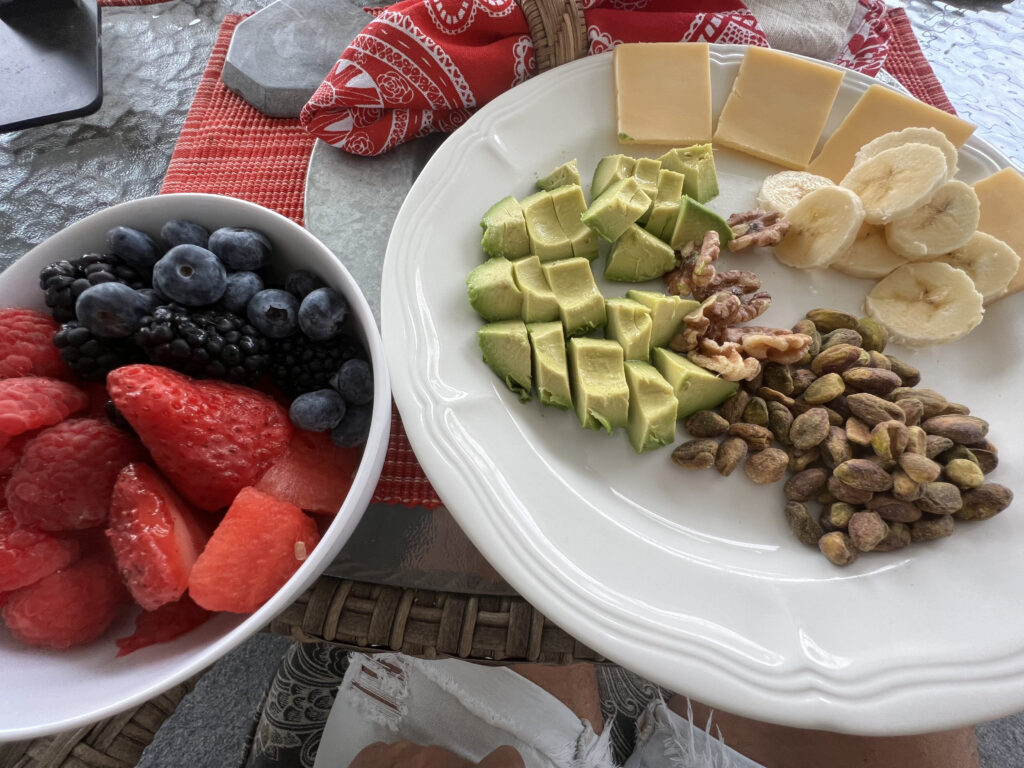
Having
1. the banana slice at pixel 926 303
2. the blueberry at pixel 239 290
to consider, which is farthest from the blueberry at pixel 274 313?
the banana slice at pixel 926 303

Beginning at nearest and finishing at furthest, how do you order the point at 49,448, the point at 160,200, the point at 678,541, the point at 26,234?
the point at 49,448, the point at 160,200, the point at 678,541, the point at 26,234

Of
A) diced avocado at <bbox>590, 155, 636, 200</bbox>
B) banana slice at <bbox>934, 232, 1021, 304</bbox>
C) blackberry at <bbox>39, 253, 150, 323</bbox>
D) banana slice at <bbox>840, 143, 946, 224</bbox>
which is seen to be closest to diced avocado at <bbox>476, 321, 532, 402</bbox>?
diced avocado at <bbox>590, 155, 636, 200</bbox>

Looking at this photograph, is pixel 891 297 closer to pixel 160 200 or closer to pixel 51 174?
pixel 160 200

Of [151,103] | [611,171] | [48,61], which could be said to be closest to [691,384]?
[611,171]

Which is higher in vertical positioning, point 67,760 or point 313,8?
point 313,8

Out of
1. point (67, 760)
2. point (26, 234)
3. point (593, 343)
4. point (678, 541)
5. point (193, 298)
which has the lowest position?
point (67, 760)

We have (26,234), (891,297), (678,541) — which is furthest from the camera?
(26,234)

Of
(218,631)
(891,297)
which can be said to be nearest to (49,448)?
(218,631)

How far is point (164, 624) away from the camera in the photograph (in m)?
0.61

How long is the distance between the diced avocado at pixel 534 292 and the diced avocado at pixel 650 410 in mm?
165

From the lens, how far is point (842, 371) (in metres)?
Answer: 0.98

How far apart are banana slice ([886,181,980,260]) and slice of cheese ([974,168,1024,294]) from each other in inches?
2.4

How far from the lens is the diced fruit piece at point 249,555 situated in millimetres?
575

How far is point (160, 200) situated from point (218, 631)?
1.71 feet
